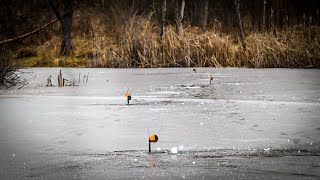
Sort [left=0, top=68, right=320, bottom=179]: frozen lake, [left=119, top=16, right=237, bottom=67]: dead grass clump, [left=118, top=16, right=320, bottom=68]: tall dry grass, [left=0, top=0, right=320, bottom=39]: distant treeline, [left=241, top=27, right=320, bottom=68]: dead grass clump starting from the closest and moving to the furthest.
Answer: [left=0, top=68, right=320, bottom=179]: frozen lake, [left=241, top=27, right=320, bottom=68]: dead grass clump, [left=118, top=16, right=320, bottom=68]: tall dry grass, [left=119, top=16, right=237, bottom=67]: dead grass clump, [left=0, top=0, right=320, bottom=39]: distant treeline

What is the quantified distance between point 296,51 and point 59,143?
12144mm

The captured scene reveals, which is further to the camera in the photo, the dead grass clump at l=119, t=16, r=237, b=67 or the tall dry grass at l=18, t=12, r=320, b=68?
the dead grass clump at l=119, t=16, r=237, b=67

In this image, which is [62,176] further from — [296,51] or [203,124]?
[296,51]

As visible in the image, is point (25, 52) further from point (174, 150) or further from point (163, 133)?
point (174, 150)

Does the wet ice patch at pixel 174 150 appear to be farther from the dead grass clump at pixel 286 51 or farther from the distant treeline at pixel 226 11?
the distant treeline at pixel 226 11

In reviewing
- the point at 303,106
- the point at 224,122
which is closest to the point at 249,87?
the point at 303,106

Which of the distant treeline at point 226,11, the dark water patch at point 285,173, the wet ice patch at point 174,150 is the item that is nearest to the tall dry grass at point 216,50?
the distant treeline at point 226,11

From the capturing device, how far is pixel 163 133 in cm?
523

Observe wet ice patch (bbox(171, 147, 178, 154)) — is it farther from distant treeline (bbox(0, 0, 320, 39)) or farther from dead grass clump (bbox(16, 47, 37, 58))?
dead grass clump (bbox(16, 47, 37, 58))

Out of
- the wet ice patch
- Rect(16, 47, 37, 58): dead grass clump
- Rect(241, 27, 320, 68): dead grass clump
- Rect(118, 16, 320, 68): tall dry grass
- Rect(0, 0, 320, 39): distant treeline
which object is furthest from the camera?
Rect(0, 0, 320, 39): distant treeline

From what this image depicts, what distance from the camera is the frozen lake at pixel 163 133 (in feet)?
12.2

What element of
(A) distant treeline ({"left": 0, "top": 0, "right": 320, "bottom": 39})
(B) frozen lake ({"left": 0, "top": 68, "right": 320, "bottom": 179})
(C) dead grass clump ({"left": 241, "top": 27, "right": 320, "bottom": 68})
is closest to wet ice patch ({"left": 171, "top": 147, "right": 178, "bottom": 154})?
(B) frozen lake ({"left": 0, "top": 68, "right": 320, "bottom": 179})

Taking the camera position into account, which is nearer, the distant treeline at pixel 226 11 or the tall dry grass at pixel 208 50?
the tall dry grass at pixel 208 50

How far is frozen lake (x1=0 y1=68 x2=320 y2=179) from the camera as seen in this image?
3.71 meters
